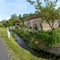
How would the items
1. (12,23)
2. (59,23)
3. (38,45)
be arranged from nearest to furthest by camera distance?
(38,45) < (59,23) < (12,23)

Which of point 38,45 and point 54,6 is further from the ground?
point 54,6

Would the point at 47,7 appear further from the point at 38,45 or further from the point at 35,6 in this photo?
the point at 38,45

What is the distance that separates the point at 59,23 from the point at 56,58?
36111 mm

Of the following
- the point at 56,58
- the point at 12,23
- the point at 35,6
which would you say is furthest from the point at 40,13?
the point at 12,23

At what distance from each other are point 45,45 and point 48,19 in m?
10.7

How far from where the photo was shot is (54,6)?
113 ft

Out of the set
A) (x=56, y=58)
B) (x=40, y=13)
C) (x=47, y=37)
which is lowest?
(x=56, y=58)

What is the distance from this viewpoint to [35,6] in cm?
3506

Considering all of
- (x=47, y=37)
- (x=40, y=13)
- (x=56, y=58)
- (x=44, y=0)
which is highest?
(x=44, y=0)

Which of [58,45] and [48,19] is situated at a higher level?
[48,19]

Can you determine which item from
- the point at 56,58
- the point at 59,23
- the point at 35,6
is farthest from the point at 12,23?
the point at 56,58

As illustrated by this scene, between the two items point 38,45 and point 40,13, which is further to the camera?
point 40,13

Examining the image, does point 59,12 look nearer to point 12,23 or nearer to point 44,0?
point 44,0

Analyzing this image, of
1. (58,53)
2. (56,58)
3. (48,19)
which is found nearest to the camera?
(56,58)
